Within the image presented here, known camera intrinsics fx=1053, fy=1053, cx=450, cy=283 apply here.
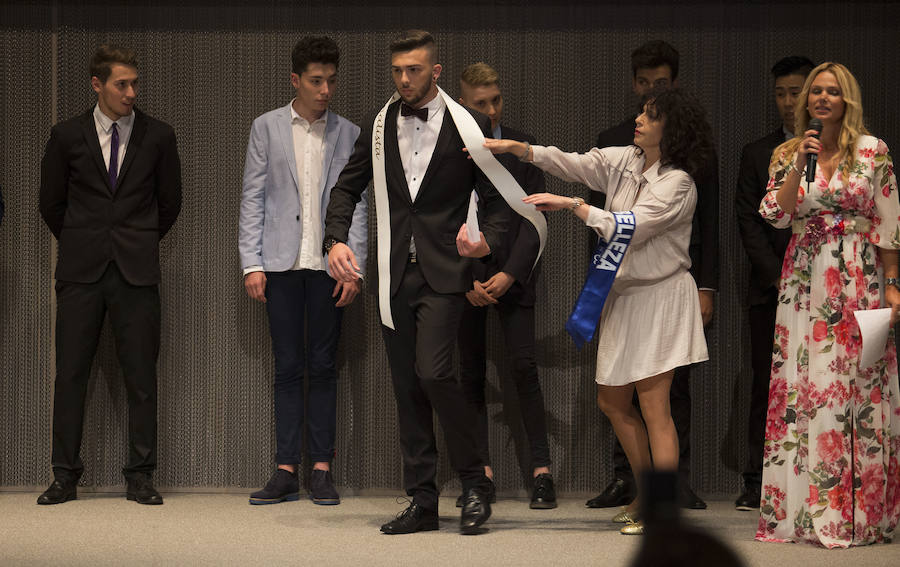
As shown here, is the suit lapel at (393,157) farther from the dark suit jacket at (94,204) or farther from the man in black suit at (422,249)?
the dark suit jacket at (94,204)

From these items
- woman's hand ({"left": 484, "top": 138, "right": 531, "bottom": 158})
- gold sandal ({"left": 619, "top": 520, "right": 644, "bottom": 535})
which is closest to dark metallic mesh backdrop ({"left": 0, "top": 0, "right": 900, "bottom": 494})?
gold sandal ({"left": 619, "top": 520, "right": 644, "bottom": 535})

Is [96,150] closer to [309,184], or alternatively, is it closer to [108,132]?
[108,132]

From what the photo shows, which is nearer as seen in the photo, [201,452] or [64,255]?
[64,255]

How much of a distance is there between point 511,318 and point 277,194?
107cm

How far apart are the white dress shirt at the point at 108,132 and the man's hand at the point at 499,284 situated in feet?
5.12

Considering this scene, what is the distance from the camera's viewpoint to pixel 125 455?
4.62 metres

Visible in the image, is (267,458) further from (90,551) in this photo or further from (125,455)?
(90,551)

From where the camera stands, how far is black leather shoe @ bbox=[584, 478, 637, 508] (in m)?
4.20

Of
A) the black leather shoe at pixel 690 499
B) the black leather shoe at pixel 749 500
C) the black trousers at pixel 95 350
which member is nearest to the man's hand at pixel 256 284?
the black trousers at pixel 95 350

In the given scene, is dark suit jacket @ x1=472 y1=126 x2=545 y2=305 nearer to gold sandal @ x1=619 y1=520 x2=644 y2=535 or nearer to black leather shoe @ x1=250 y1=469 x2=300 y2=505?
gold sandal @ x1=619 y1=520 x2=644 y2=535

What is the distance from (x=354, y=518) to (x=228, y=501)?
679 mm

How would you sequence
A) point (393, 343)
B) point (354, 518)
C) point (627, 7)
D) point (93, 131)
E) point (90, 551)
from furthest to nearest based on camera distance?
point (627, 7) < point (93, 131) < point (354, 518) < point (393, 343) < point (90, 551)

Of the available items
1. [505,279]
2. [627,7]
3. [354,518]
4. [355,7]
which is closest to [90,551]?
[354,518]

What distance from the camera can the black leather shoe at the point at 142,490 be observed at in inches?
166
